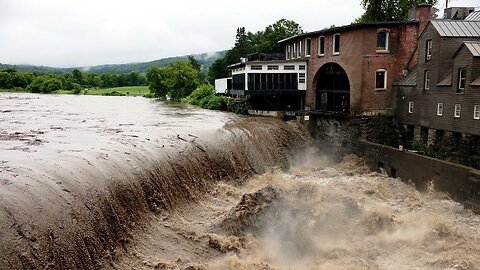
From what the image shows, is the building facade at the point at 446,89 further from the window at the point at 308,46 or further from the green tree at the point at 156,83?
the green tree at the point at 156,83

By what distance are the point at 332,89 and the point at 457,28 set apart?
1201 cm

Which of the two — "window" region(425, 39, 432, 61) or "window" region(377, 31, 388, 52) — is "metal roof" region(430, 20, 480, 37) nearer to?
"window" region(425, 39, 432, 61)

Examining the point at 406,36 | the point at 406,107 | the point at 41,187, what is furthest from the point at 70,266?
the point at 406,36

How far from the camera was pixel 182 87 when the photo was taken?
77.5 metres

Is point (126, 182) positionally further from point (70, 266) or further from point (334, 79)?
point (334, 79)

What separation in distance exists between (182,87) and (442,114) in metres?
57.0

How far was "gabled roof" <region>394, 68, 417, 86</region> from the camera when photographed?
2930 centimetres

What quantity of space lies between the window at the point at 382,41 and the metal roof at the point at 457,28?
562 cm

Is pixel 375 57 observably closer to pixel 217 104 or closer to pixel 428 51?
pixel 428 51

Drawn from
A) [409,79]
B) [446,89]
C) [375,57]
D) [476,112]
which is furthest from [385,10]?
[476,112]

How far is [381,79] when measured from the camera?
106 feet

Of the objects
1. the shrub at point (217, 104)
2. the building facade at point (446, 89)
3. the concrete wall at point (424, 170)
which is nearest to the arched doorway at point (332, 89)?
the building facade at point (446, 89)

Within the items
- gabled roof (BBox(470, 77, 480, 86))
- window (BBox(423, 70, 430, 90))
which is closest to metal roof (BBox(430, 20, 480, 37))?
window (BBox(423, 70, 430, 90))

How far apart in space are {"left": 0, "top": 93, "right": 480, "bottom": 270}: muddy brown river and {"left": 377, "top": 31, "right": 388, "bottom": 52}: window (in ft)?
38.6
